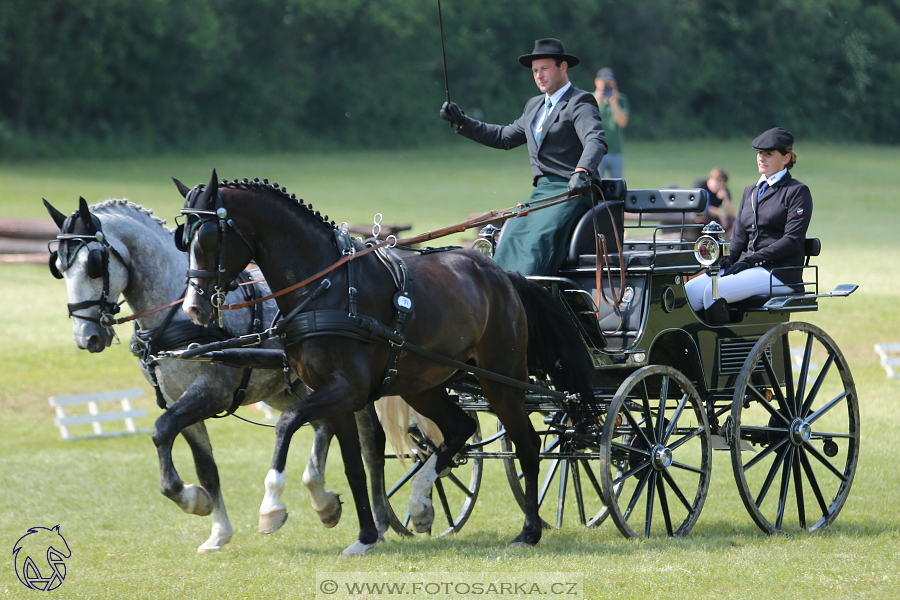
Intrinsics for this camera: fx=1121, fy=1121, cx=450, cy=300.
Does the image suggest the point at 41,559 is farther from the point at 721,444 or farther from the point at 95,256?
the point at 721,444

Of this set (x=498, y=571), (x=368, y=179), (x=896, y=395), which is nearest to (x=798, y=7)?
(x=368, y=179)

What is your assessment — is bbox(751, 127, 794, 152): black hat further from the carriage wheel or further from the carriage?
the carriage wheel

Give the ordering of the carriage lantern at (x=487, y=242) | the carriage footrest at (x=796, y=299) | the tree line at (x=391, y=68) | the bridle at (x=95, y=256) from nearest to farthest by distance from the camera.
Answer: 1. the bridle at (x=95, y=256)
2. the carriage footrest at (x=796, y=299)
3. the carriage lantern at (x=487, y=242)
4. the tree line at (x=391, y=68)

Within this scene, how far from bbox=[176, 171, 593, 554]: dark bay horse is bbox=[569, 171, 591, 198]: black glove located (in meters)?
0.63

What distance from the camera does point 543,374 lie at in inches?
274

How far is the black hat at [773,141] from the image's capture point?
23.4 feet

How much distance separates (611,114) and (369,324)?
445 inches

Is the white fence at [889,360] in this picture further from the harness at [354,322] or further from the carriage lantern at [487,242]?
the harness at [354,322]

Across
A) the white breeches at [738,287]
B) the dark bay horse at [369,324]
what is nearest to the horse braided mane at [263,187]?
the dark bay horse at [369,324]

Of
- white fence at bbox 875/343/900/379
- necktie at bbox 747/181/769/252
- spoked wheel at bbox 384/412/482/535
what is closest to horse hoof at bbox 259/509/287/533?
spoked wheel at bbox 384/412/482/535

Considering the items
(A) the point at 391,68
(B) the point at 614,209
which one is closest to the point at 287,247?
(B) the point at 614,209

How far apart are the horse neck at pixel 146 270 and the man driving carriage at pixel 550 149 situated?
6.39 ft

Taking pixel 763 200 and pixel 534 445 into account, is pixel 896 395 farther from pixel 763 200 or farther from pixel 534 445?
pixel 534 445

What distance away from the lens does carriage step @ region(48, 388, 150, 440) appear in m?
11.5
